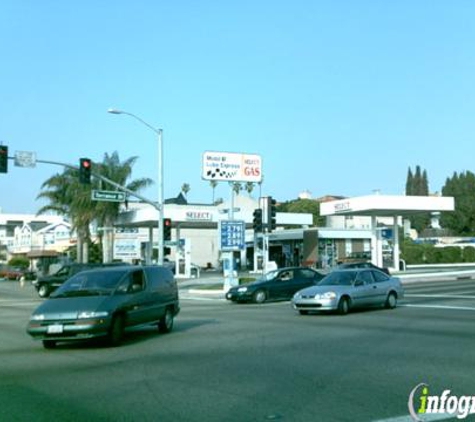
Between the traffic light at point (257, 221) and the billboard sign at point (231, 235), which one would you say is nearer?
the traffic light at point (257, 221)

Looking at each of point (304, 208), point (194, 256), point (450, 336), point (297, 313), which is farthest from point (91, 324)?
point (304, 208)

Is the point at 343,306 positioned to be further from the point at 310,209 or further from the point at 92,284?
the point at 310,209

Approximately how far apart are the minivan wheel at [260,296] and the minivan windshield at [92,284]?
43.8ft

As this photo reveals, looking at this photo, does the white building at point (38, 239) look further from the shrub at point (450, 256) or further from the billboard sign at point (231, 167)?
the shrub at point (450, 256)

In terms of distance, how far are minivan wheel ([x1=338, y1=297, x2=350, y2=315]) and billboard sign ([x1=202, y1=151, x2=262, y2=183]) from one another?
20.0m

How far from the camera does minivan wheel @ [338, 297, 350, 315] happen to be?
20203 mm

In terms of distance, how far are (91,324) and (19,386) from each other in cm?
353

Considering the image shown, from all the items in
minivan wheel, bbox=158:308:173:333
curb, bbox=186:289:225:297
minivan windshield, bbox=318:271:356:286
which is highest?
minivan windshield, bbox=318:271:356:286

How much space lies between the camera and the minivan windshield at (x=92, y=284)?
14.3 meters

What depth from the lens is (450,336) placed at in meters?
14.4

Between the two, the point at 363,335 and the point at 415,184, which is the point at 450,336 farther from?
the point at 415,184

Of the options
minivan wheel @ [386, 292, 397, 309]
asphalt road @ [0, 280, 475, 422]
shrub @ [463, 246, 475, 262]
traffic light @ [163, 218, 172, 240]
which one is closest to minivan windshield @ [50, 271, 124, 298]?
asphalt road @ [0, 280, 475, 422]

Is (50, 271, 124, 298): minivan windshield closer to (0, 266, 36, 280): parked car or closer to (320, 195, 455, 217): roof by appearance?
(320, 195, 455, 217): roof

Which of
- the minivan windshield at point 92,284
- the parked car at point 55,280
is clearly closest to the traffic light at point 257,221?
the parked car at point 55,280
